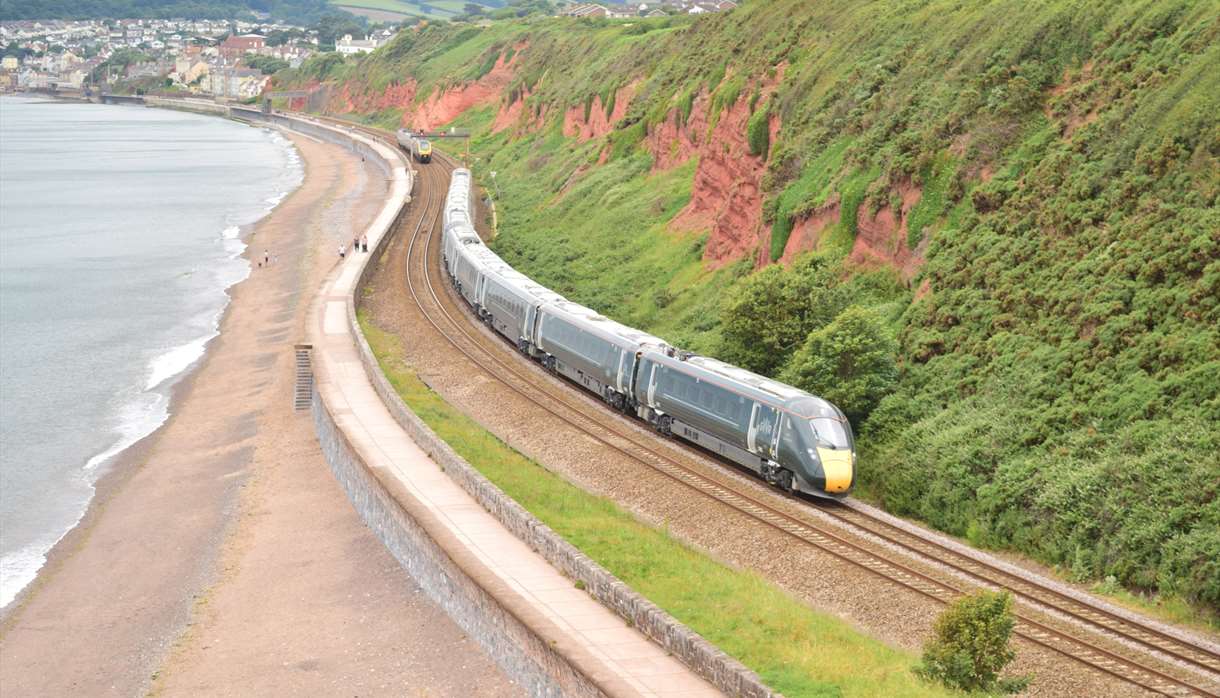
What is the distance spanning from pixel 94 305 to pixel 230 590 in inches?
1734

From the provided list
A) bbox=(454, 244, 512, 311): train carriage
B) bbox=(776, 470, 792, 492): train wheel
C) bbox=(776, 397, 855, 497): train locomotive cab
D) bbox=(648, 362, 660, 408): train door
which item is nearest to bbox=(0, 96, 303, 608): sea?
bbox=(454, 244, 512, 311): train carriage

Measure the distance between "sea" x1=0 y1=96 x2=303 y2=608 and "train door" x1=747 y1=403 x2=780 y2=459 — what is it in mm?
17560

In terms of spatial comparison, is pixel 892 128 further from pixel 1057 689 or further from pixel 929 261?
pixel 1057 689

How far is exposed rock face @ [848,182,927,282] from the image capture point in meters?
38.9

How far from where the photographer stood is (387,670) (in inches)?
924

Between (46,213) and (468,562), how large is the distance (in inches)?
3711

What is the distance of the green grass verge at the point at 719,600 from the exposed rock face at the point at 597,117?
5882 cm

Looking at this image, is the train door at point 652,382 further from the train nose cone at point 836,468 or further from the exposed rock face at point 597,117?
the exposed rock face at point 597,117

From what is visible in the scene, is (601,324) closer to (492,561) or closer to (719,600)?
(492,561)

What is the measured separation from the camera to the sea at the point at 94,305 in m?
40.3

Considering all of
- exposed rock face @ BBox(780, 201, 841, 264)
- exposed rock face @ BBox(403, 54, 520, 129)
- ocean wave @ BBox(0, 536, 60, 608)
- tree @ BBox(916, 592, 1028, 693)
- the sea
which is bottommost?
the sea

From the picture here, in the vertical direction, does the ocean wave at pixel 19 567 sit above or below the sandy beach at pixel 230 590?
below

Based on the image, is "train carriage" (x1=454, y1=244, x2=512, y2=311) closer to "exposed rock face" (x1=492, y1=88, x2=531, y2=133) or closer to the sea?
the sea

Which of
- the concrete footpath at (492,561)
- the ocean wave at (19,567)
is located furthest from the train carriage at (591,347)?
the ocean wave at (19,567)
